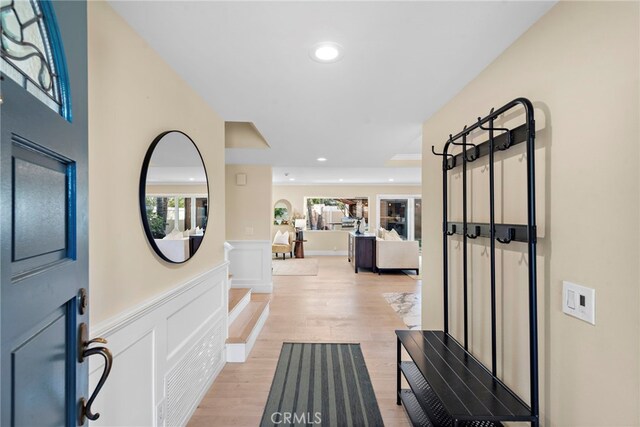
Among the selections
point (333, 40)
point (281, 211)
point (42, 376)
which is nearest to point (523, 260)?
point (333, 40)

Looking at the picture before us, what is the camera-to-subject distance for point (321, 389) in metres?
2.32

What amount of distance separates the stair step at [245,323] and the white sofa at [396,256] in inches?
131

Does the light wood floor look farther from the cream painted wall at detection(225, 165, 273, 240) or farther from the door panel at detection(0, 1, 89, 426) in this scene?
the door panel at detection(0, 1, 89, 426)

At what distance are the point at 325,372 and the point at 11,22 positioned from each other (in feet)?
8.96

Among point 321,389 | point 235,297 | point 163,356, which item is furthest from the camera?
point 235,297

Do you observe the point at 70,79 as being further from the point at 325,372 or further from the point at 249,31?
the point at 325,372

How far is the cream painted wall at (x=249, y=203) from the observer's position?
4.79 meters

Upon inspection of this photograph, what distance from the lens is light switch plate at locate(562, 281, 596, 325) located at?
0.98 meters

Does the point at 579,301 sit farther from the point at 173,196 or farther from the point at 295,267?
the point at 295,267

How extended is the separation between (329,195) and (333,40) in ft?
25.9

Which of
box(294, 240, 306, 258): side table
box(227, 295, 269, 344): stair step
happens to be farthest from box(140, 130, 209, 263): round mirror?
box(294, 240, 306, 258): side table

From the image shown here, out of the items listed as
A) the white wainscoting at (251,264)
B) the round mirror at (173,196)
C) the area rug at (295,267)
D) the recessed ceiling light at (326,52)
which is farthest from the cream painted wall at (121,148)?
the area rug at (295,267)

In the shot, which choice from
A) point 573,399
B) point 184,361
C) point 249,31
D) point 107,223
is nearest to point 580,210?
point 573,399

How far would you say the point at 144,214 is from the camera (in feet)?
4.79
